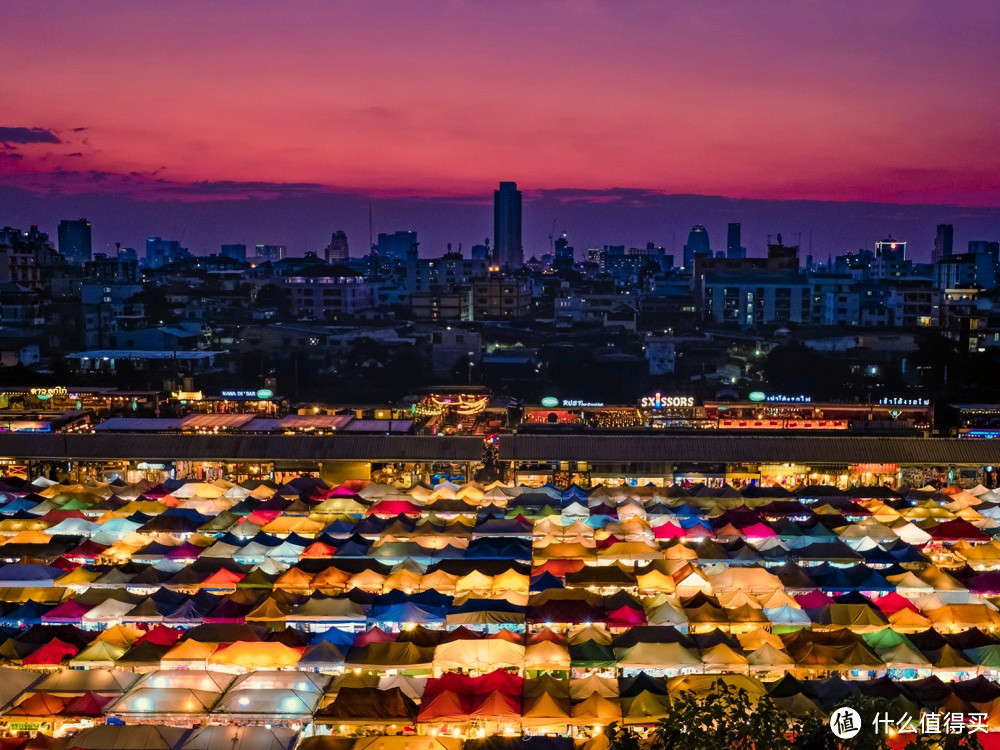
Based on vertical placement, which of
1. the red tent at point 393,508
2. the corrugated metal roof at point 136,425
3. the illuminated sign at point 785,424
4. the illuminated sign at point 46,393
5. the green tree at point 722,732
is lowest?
the illuminated sign at point 785,424

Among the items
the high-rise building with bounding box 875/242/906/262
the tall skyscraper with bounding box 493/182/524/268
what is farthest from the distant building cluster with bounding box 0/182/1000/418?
the tall skyscraper with bounding box 493/182/524/268

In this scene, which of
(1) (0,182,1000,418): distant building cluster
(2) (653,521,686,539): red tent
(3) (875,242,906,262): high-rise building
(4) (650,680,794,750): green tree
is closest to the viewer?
(4) (650,680,794,750): green tree

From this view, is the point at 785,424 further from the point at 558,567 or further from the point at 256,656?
the point at 256,656

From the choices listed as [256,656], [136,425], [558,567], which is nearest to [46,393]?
[136,425]

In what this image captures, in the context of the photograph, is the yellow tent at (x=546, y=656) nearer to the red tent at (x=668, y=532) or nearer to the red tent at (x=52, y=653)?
the red tent at (x=52, y=653)

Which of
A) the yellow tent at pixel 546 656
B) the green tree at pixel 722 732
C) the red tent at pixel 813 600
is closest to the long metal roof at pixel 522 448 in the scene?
the red tent at pixel 813 600

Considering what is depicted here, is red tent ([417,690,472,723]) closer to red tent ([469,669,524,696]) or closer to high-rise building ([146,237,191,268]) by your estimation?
red tent ([469,669,524,696])

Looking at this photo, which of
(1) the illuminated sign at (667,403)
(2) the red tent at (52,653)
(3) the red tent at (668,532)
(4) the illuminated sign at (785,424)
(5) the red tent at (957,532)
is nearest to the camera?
(2) the red tent at (52,653)
